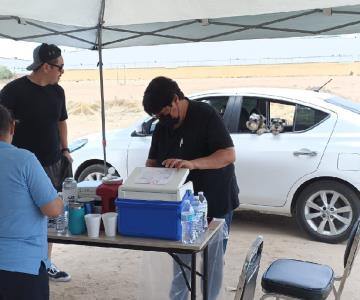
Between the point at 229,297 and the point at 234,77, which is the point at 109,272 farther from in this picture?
the point at 234,77

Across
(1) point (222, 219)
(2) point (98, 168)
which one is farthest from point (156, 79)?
(2) point (98, 168)

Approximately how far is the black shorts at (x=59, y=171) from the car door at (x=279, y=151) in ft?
5.98

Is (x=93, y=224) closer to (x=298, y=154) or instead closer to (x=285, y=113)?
(x=298, y=154)

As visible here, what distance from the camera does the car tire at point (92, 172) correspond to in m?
5.62

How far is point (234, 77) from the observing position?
808 inches

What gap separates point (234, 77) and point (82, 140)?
15216 mm

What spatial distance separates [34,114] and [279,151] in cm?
236

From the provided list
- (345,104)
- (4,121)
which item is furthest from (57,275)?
(345,104)

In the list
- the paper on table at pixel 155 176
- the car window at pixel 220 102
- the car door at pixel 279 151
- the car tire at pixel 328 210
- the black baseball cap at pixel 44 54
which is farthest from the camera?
the car window at pixel 220 102

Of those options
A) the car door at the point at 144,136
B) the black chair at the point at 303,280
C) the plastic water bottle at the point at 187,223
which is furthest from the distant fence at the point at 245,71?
the plastic water bottle at the point at 187,223

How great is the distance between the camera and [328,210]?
187 inches

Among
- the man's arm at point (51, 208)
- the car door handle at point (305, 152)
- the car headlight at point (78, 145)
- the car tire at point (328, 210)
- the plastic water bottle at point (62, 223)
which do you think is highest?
the man's arm at point (51, 208)

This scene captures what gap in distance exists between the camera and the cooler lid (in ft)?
7.61

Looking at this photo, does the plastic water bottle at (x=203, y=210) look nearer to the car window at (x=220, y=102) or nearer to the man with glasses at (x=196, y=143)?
the man with glasses at (x=196, y=143)
